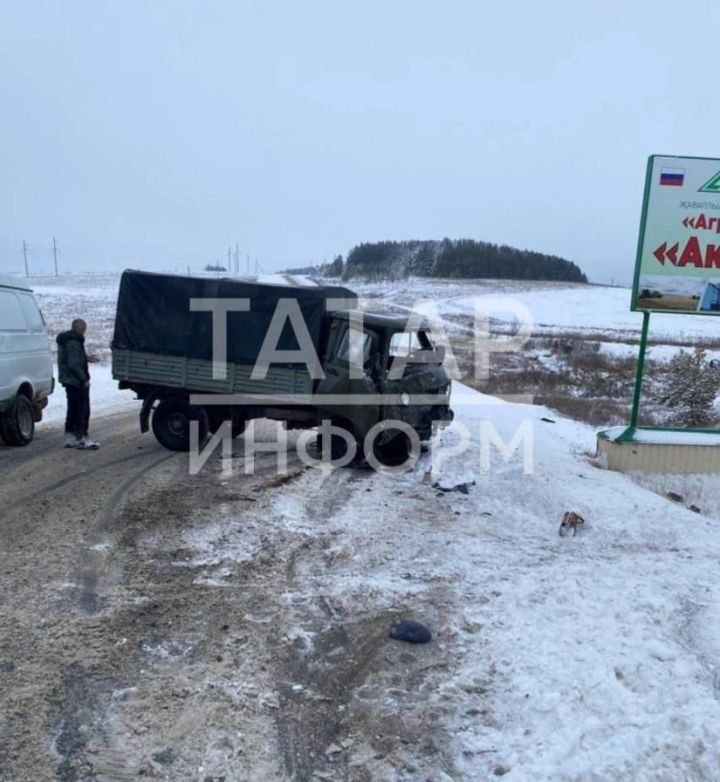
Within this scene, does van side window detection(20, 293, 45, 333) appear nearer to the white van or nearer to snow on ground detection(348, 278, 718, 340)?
the white van

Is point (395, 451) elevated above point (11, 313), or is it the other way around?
point (11, 313)

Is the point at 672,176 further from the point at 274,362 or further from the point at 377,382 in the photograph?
the point at 274,362

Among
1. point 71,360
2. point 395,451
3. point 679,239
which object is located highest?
point 679,239

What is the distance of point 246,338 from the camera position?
364 inches

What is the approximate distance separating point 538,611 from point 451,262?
375 ft

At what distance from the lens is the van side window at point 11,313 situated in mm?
9008

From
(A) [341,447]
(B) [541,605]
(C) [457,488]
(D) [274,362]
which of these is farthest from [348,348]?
(B) [541,605]

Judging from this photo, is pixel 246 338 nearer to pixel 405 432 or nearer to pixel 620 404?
pixel 405 432

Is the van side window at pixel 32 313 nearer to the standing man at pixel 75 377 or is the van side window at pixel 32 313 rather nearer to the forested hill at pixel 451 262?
the standing man at pixel 75 377

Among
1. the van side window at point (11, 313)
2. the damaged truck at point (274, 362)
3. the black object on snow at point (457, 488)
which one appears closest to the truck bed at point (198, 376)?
the damaged truck at point (274, 362)

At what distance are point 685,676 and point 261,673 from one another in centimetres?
258

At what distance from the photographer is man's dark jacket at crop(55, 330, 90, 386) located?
357 inches

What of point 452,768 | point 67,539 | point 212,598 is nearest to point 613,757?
point 452,768

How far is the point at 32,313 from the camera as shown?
396 inches
